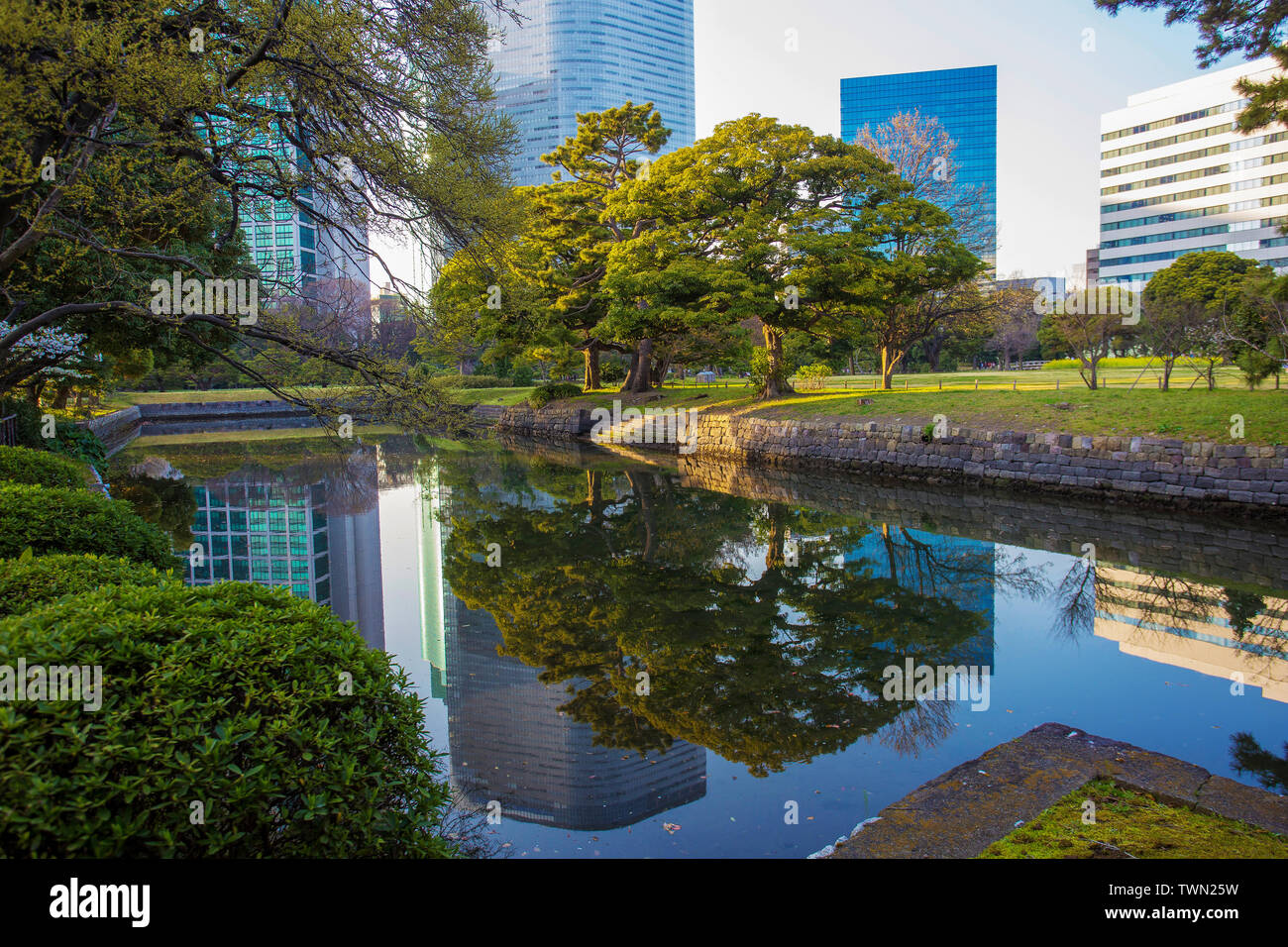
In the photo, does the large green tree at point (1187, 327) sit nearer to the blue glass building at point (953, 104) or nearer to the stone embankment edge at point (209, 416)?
the stone embankment edge at point (209, 416)

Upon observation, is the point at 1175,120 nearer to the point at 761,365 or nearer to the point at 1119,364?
the point at 1119,364

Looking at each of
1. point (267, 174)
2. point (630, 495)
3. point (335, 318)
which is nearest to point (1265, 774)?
point (335, 318)

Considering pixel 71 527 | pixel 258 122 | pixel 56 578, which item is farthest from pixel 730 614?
pixel 258 122

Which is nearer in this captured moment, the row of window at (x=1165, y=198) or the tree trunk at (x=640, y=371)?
the tree trunk at (x=640, y=371)

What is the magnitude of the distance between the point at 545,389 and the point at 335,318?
1080 inches

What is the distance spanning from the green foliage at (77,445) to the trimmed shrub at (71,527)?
10.7 metres

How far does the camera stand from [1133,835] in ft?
11.6

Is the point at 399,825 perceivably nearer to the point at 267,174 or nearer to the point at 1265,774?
the point at 1265,774

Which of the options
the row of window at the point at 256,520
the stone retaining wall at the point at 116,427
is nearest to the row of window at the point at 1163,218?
the row of window at the point at 256,520

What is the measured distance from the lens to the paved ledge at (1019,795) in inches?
143

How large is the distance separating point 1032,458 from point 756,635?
10.5m
